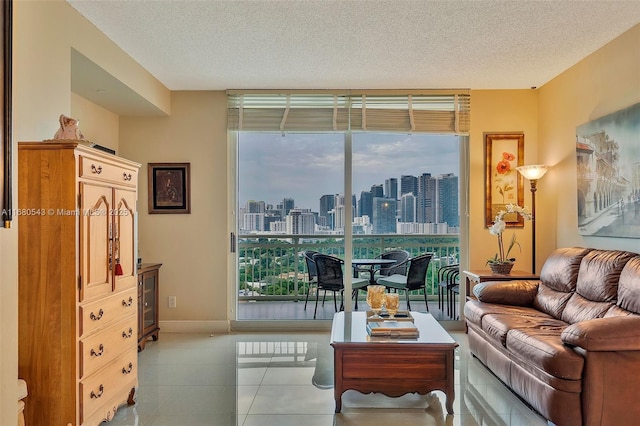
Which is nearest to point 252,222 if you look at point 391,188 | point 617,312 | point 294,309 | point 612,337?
point 294,309

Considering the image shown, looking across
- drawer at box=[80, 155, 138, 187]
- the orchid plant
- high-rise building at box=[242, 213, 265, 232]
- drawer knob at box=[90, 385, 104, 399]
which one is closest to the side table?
the orchid plant

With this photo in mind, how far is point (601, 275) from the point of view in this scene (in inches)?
126

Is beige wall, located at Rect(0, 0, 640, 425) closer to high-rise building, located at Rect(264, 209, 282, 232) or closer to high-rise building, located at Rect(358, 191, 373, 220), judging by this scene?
high-rise building, located at Rect(264, 209, 282, 232)

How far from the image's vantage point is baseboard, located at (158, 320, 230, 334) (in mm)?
4980

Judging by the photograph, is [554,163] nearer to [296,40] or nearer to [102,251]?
[296,40]

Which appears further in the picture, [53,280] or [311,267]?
[311,267]

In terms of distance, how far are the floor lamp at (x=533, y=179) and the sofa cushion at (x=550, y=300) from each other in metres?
0.82

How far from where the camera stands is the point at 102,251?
2.60 meters

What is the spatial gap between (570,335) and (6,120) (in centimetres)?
287

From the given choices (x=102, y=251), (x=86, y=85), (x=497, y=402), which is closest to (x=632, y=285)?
(x=497, y=402)

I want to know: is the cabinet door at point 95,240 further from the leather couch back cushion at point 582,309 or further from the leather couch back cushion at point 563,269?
the leather couch back cushion at point 563,269

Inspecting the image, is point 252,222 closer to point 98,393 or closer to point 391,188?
point 391,188

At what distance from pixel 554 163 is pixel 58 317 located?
448 cm

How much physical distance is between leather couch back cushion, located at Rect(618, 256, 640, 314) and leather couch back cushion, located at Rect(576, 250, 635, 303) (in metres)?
0.07
